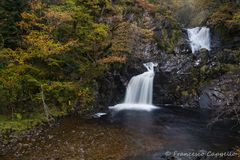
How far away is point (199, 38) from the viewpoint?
28.1 metres

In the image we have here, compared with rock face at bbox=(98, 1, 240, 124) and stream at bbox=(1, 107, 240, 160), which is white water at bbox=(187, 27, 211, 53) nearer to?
rock face at bbox=(98, 1, 240, 124)

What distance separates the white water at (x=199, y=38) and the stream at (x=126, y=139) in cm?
924

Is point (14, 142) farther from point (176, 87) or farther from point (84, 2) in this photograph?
point (176, 87)

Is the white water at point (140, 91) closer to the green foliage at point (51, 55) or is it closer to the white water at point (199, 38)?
the green foliage at point (51, 55)

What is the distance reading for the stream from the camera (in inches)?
522

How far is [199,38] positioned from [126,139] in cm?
1619

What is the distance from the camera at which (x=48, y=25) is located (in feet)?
65.2

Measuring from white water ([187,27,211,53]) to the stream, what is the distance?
9241mm

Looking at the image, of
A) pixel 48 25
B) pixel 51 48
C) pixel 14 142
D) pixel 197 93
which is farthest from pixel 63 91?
pixel 197 93

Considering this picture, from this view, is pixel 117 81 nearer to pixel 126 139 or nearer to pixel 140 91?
pixel 140 91

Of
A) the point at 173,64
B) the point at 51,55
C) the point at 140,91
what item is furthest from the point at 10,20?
the point at 173,64

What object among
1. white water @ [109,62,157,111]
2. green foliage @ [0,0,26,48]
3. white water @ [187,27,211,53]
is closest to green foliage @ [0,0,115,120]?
green foliage @ [0,0,26,48]

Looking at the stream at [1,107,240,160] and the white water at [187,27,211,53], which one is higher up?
the white water at [187,27,211,53]

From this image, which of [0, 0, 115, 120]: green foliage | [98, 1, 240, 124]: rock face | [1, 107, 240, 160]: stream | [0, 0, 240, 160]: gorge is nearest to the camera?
[1, 107, 240, 160]: stream
